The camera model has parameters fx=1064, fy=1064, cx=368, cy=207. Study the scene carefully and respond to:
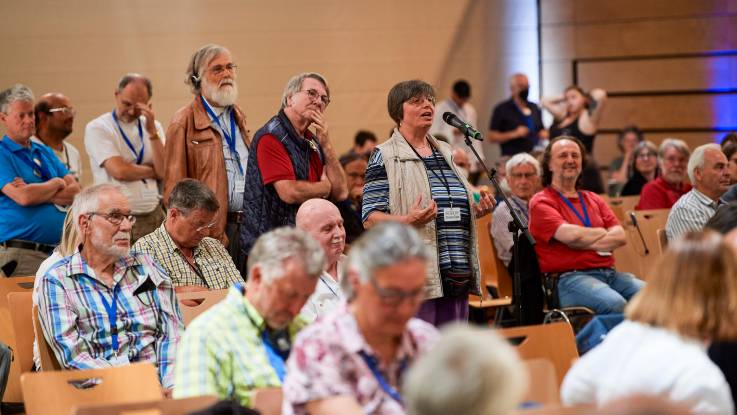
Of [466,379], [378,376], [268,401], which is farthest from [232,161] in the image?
[466,379]

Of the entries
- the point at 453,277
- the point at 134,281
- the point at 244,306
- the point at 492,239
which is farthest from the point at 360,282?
the point at 492,239

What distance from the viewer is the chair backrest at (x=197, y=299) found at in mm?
3836

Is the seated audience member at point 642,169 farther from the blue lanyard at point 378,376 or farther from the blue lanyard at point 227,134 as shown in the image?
the blue lanyard at point 378,376

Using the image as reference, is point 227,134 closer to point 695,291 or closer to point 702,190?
point 702,190

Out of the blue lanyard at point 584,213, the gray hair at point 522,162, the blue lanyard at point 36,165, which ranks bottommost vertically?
the blue lanyard at point 584,213

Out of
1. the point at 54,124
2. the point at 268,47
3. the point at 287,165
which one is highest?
the point at 268,47

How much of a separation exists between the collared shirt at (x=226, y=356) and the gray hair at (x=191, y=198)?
1593 millimetres

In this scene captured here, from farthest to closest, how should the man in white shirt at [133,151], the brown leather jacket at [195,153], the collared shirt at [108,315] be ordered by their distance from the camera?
the man in white shirt at [133,151] → the brown leather jacket at [195,153] → the collared shirt at [108,315]

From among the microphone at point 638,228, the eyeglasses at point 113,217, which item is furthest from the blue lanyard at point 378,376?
the microphone at point 638,228

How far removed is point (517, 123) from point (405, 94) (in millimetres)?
4777

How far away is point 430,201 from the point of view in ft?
14.3

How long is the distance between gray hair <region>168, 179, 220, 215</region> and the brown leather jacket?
23.1 inches

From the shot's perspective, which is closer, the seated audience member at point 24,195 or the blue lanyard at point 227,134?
the blue lanyard at point 227,134

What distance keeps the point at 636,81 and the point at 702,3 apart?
3.18ft
